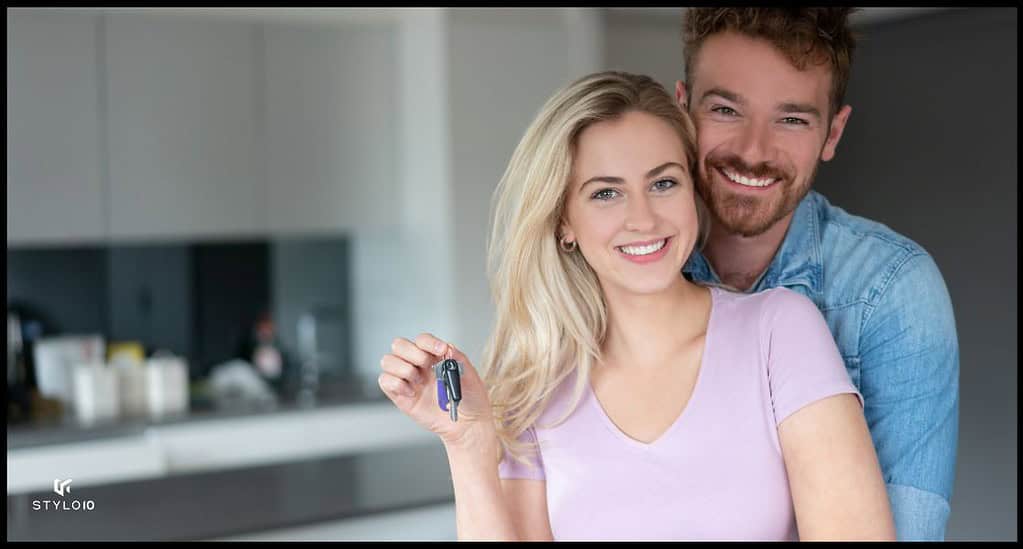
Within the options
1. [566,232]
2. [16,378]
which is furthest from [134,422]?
[566,232]

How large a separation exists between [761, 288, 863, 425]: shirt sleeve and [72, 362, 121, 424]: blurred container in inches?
119

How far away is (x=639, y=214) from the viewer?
1.56 metres

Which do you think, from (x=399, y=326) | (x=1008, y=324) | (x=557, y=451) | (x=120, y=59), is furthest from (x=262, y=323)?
(x=557, y=451)

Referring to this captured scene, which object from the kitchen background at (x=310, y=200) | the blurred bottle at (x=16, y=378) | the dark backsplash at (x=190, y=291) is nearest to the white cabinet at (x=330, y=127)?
the kitchen background at (x=310, y=200)

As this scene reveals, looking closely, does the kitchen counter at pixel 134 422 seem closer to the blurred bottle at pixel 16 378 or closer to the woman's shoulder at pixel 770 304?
the blurred bottle at pixel 16 378

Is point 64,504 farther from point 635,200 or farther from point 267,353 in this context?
point 267,353

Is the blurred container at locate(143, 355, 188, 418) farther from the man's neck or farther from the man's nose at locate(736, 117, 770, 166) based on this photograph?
the man's nose at locate(736, 117, 770, 166)

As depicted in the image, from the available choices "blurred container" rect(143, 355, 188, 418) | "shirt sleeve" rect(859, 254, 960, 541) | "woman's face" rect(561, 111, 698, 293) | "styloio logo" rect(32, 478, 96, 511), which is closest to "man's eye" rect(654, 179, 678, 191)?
"woman's face" rect(561, 111, 698, 293)

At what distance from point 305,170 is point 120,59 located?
0.80 m

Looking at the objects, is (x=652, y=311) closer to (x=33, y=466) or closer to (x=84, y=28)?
(x=33, y=466)

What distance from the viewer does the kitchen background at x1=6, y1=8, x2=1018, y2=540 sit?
3.90m

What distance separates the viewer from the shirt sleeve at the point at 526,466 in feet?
5.51

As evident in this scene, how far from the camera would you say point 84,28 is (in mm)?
3990

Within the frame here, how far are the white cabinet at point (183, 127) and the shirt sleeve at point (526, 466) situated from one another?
2811 mm
